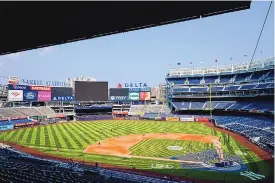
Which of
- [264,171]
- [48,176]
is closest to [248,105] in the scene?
[264,171]

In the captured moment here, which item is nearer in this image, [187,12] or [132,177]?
[187,12]

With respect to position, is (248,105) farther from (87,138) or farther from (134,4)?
(134,4)

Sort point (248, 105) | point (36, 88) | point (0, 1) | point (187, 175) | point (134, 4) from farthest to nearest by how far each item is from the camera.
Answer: point (36, 88)
point (248, 105)
point (187, 175)
point (134, 4)
point (0, 1)

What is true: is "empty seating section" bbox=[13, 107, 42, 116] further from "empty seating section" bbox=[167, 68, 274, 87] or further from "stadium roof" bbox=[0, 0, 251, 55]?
"stadium roof" bbox=[0, 0, 251, 55]

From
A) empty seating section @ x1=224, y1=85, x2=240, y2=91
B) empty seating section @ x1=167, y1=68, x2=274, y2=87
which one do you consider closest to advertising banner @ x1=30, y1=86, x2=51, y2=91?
empty seating section @ x1=167, y1=68, x2=274, y2=87

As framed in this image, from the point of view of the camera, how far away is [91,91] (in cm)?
9206

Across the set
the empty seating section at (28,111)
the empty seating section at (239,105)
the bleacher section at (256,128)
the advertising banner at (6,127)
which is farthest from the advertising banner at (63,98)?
the empty seating section at (239,105)

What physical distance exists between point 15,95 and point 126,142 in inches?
1972

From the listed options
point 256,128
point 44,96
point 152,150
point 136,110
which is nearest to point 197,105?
point 136,110

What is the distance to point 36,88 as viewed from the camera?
284ft

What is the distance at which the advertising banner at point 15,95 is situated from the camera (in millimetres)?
79750

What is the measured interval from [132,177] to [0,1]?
1996 centimetres

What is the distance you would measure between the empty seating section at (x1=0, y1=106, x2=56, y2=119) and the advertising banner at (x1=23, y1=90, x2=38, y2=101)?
3057 mm

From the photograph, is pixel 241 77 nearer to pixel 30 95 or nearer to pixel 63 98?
pixel 63 98
